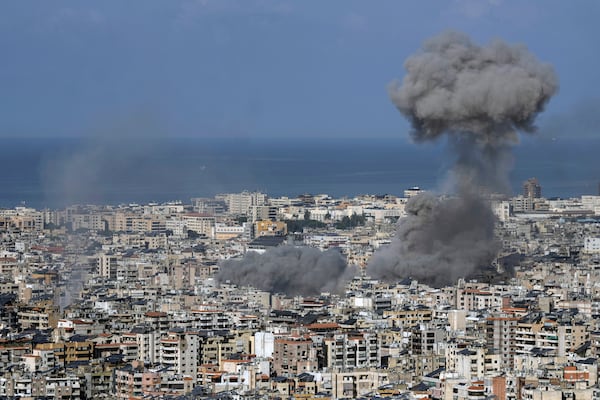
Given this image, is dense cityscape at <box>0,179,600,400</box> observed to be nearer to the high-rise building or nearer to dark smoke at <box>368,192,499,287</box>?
dark smoke at <box>368,192,499,287</box>

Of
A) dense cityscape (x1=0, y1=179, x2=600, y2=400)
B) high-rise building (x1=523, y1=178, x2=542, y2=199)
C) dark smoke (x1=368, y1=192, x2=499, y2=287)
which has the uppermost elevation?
high-rise building (x1=523, y1=178, x2=542, y2=199)

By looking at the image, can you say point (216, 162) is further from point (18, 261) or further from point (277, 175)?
point (18, 261)

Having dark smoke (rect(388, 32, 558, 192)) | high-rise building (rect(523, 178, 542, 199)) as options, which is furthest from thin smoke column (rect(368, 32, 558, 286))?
high-rise building (rect(523, 178, 542, 199))

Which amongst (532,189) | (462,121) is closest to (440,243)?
(462,121)

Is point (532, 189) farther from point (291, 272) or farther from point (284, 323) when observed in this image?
point (284, 323)

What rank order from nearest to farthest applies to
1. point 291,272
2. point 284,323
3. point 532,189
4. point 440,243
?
1. point 284,323
2. point 440,243
3. point 291,272
4. point 532,189

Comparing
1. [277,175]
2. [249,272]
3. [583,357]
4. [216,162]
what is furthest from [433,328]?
[277,175]
